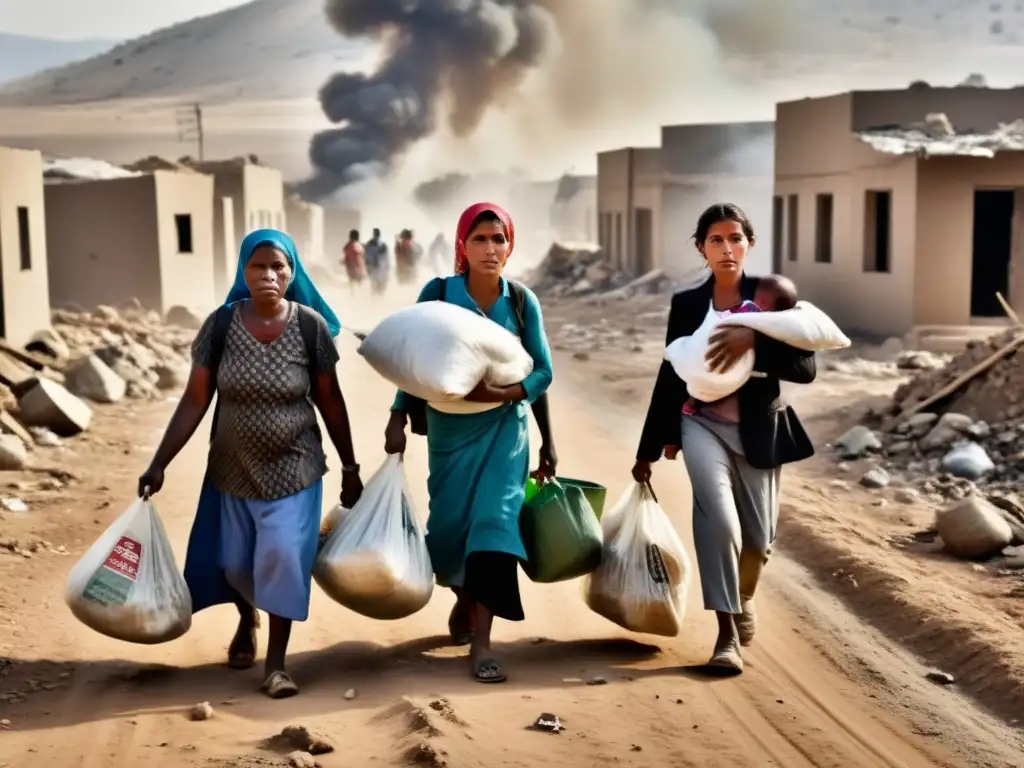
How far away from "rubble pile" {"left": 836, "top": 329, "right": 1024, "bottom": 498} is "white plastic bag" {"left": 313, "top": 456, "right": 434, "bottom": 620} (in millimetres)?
4909

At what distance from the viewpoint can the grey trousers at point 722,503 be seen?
467 cm

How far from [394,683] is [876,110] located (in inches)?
616

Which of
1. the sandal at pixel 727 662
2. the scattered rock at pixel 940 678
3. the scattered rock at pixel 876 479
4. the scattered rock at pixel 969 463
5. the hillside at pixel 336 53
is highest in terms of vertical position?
the hillside at pixel 336 53

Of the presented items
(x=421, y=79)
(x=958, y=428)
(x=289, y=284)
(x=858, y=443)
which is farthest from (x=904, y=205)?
(x=421, y=79)

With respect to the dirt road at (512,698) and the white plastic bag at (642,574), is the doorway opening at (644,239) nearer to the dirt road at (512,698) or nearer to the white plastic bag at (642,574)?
the dirt road at (512,698)

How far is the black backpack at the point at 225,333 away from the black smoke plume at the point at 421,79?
56125 millimetres

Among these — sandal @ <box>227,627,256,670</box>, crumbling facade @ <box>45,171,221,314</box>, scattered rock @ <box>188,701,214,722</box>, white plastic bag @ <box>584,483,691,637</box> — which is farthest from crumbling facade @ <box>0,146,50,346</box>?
scattered rock @ <box>188,701,214,722</box>

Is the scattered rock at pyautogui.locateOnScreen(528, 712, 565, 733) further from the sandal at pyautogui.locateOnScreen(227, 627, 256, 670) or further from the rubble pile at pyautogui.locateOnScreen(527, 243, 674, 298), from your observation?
the rubble pile at pyautogui.locateOnScreen(527, 243, 674, 298)

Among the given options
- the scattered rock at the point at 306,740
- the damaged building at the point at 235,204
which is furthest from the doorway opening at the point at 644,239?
the scattered rock at the point at 306,740

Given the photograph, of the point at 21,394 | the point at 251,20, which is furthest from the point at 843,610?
the point at 251,20

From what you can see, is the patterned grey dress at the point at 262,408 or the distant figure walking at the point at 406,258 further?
the distant figure walking at the point at 406,258

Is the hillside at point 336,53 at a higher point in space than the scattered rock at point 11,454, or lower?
higher

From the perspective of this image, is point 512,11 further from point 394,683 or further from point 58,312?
point 394,683

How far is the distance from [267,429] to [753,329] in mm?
1674
